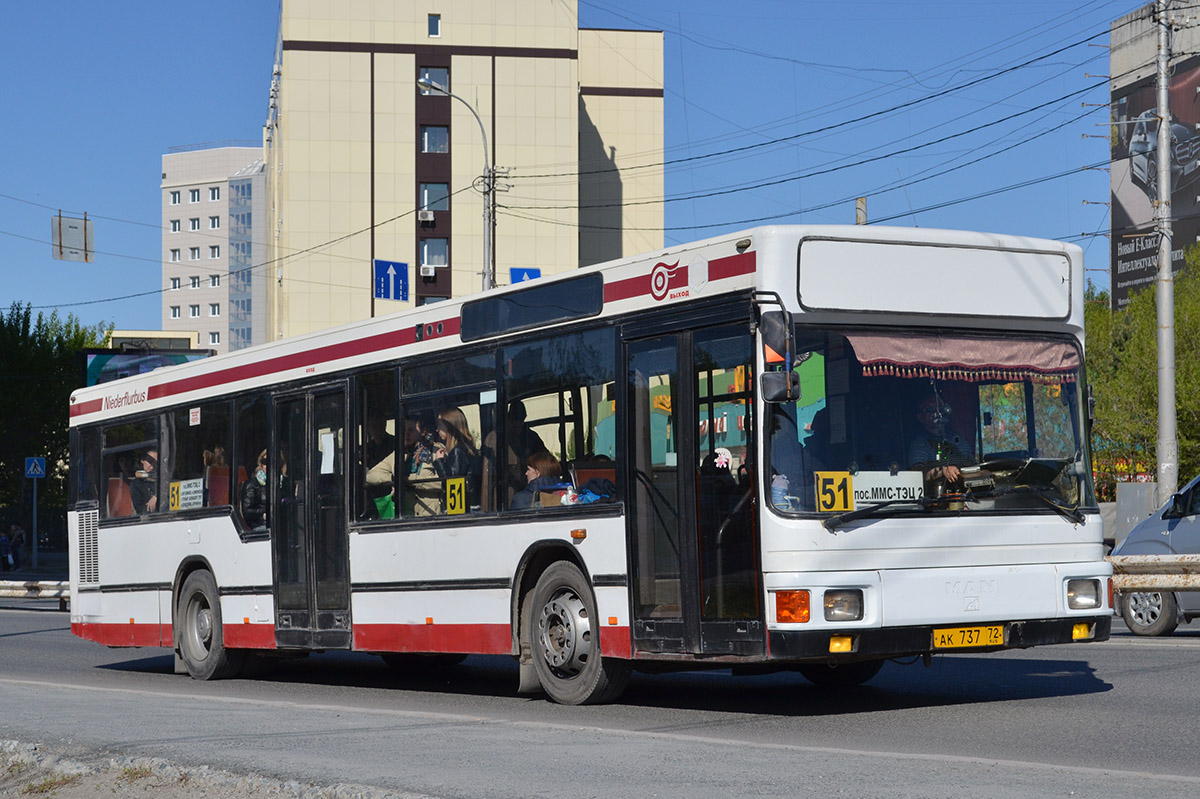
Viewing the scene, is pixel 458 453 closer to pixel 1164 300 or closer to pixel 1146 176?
pixel 1164 300

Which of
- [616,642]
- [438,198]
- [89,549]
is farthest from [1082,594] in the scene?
[438,198]

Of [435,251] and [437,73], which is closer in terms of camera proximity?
[437,73]

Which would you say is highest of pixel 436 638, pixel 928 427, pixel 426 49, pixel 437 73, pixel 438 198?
pixel 426 49

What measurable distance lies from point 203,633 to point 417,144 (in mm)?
50251

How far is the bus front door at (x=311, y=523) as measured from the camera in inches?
551

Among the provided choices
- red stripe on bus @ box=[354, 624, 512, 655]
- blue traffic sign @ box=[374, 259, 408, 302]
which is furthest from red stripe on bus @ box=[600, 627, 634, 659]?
blue traffic sign @ box=[374, 259, 408, 302]

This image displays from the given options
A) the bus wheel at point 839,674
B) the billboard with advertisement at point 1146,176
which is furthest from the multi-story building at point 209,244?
the bus wheel at point 839,674

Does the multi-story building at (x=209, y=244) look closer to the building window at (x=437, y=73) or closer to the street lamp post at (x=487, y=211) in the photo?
the building window at (x=437, y=73)

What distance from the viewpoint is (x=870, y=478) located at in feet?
32.1

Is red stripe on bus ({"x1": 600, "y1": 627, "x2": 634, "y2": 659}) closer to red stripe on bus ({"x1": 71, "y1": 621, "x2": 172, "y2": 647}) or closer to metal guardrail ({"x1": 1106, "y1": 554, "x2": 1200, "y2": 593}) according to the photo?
red stripe on bus ({"x1": 71, "y1": 621, "x2": 172, "y2": 647})

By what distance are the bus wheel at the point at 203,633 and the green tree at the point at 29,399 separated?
5320 centimetres

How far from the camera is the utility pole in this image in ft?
88.7

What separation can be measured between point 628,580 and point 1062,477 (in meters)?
2.86

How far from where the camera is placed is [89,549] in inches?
712
